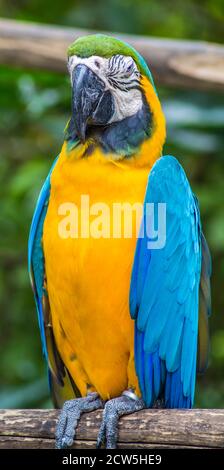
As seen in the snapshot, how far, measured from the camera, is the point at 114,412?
2.05 m

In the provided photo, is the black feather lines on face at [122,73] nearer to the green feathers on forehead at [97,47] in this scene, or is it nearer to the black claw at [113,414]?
the green feathers on forehead at [97,47]

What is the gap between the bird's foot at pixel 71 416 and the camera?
2018 millimetres

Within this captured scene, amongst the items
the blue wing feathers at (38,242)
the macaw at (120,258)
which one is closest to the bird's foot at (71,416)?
the macaw at (120,258)

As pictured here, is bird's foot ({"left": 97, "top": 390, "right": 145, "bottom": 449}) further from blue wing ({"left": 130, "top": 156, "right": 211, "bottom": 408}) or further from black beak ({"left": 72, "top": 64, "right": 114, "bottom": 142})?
black beak ({"left": 72, "top": 64, "right": 114, "bottom": 142})

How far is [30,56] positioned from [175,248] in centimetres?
115

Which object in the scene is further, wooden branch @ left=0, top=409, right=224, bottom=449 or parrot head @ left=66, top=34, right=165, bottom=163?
parrot head @ left=66, top=34, right=165, bottom=163

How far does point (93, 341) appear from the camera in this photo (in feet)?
7.07

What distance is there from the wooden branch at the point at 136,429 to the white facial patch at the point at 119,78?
759 millimetres

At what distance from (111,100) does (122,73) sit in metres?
0.08

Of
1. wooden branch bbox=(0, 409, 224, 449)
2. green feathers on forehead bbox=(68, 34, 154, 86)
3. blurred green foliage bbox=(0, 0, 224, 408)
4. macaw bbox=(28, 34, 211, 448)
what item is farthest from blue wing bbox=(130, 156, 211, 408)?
blurred green foliage bbox=(0, 0, 224, 408)

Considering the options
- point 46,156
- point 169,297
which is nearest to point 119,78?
point 169,297

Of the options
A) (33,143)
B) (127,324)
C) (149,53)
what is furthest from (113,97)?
(33,143)

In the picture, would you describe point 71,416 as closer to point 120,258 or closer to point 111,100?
point 120,258

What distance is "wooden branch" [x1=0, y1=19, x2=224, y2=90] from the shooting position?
2865mm
